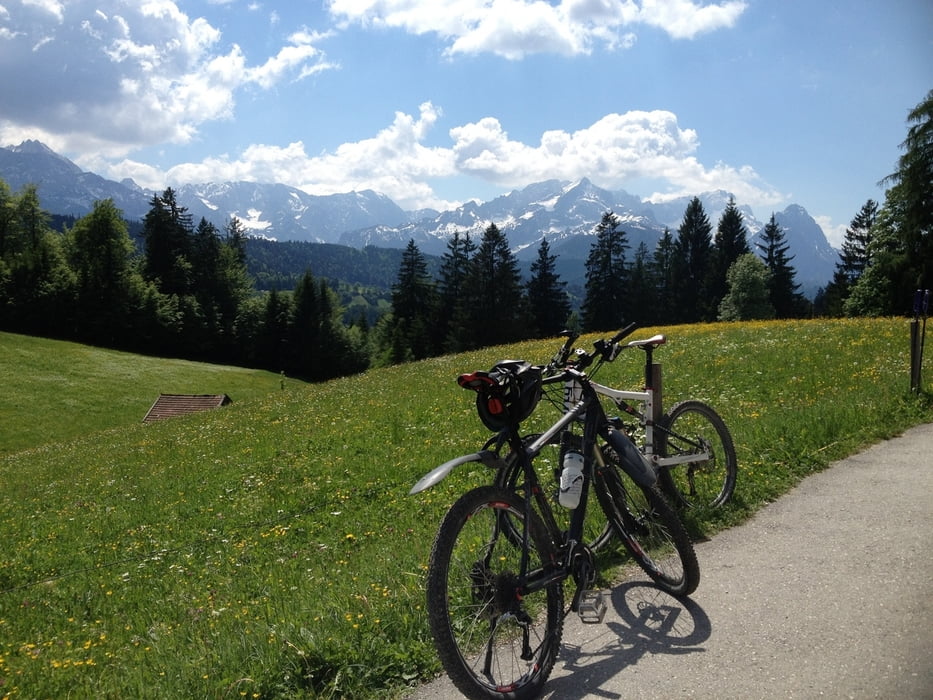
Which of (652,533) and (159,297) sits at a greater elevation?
(159,297)

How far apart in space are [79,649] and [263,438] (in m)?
11.6

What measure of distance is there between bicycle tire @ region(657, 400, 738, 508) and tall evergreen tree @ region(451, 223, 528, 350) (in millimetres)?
64088

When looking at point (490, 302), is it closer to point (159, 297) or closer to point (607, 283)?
point (607, 283)

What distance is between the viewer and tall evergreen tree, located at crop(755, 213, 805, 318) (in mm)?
81000

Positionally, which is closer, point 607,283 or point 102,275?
point 607,283

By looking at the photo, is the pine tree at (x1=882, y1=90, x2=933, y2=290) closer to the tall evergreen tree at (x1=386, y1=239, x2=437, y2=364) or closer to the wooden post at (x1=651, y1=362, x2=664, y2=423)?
the wooden post at (x1=651, y1=362, x2=664, y2=423)

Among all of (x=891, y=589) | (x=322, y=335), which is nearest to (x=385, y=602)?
(x=891, y=589)

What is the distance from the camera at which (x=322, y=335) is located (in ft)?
324

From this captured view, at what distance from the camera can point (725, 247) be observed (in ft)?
275

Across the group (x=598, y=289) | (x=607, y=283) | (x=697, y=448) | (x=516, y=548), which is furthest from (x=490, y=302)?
(x=516, y=548)

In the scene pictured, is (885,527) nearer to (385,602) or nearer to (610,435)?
(610,435)

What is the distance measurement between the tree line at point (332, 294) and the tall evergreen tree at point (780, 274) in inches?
8.9

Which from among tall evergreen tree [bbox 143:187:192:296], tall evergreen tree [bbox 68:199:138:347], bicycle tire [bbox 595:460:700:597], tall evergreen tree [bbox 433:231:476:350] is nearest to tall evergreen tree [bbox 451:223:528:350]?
tall evergreen tree [bbox 433:231:476:350]

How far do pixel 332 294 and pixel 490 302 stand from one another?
3959 cm
